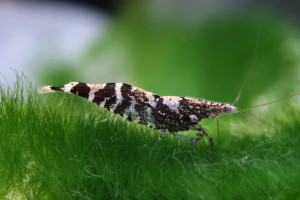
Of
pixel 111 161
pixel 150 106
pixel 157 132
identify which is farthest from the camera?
pixel 157 132

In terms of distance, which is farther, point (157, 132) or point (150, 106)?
point (157, 132)

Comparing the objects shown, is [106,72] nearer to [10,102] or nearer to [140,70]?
[140,70]

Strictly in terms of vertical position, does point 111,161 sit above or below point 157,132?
below

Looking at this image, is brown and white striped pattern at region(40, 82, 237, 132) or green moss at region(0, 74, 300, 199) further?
brown and white striped pattern at region(40, 82, 237, 132)

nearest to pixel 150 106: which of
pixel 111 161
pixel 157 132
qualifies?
pixel 157 132

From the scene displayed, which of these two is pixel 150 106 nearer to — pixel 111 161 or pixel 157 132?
pixel 157 132


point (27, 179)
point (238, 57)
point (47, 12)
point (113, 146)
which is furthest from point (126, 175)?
point (47, 12)

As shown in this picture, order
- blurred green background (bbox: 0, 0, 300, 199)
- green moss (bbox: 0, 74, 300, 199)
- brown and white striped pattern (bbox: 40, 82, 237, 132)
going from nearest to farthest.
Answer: green moss (bbox: 0, 74, 300, 199) < blurred green background (bbox: 0, 0, 300, 199) < brown and white striped pattern (bbox: 40, 82, 237, 132)

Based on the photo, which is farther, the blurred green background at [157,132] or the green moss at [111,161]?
the blurred green background at [157,132]

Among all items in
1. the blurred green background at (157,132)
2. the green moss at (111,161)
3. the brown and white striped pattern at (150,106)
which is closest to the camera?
the green moss at (111,161)
